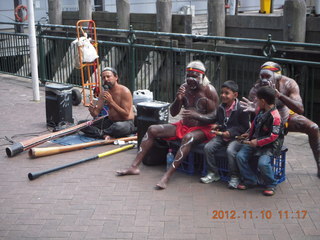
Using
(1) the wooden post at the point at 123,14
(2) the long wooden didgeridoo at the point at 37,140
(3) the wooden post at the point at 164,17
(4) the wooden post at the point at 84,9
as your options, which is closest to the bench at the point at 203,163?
(2) the long wooden didgeridoo at the point at 37,140

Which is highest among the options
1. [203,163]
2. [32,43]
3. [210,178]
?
[32,43]

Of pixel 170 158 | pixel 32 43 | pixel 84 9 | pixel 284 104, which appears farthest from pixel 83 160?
pixel 84 9

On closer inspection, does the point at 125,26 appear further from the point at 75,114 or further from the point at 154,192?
the point at 154,192

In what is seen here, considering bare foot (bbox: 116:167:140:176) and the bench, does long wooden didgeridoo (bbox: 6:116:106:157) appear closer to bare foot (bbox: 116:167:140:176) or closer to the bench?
bare foot (bbox: 116:167:140:176)

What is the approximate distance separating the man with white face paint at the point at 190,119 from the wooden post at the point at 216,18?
22.8 feet

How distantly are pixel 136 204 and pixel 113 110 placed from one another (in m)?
2.64

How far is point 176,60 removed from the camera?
1098 centimetres

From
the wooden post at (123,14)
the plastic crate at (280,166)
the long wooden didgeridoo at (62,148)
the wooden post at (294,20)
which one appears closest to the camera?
the plastic crate at (280,166)

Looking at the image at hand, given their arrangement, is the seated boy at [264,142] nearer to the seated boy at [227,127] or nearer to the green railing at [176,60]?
the seated boy at [227,127]

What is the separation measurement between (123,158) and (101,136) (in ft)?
3.28

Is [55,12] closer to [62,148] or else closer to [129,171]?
[62,148]

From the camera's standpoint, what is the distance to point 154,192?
603cm

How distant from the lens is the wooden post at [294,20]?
11.1 meters

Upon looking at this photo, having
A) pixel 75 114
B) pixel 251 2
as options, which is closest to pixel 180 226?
pixel 75 114
